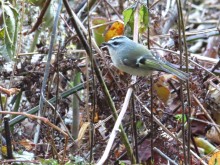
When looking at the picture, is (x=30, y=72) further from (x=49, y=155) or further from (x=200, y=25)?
(x=200, y=25)

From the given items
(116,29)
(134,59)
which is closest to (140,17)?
(134,59)

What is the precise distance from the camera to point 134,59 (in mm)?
3928

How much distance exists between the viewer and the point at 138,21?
344cm

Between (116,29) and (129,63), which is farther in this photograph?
(116,29)

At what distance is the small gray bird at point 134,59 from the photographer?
3.69 metres

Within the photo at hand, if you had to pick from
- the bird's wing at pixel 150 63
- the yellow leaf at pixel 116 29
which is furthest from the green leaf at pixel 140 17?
the yellow leaf at pixel 116 29

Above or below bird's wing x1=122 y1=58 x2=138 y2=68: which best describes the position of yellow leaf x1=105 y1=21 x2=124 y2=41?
above

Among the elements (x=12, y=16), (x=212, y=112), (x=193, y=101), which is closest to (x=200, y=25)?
(x=212, y=112)

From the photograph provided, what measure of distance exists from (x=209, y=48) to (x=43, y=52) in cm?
273

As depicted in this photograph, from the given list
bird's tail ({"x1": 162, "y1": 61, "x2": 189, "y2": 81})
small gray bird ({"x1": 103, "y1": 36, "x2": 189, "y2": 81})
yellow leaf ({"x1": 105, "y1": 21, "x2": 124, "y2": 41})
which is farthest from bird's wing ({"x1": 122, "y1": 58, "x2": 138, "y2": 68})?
yellow leaf ({"x1": 105, "y1": 21, "x2": 124, "y2": 41})

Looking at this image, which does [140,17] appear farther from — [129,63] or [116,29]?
[116,29]

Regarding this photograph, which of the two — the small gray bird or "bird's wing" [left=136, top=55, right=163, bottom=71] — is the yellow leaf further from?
"bird's wing" [left=136, top=55, right=163, bottom=71]

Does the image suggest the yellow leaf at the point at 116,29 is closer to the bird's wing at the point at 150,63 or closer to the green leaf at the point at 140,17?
the bird's wing at the point at 150,63

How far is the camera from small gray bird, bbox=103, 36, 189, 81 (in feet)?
12.1
